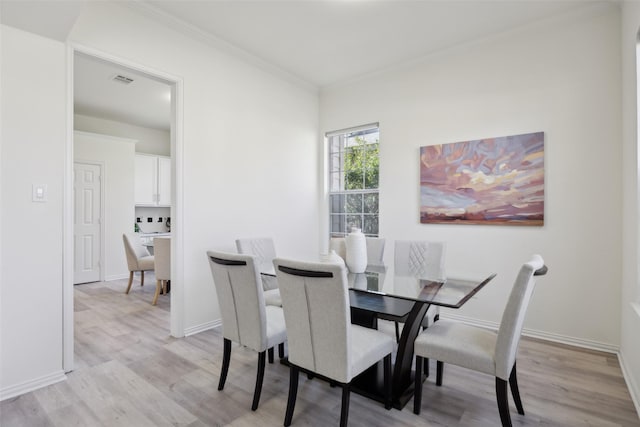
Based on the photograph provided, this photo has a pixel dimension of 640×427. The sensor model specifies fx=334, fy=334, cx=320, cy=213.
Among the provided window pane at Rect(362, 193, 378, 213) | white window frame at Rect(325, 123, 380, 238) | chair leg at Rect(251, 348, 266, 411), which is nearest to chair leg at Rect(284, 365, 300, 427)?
chair leg at Rect(251, 348, 266, 411)

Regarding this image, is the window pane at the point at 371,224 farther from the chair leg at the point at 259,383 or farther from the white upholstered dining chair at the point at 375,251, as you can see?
the chair leg at the point at 259,383

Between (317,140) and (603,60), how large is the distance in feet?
10.3

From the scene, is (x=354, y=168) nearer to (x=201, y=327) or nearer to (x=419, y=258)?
(x=419, y=258)

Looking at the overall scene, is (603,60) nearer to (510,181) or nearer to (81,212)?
(510,181)

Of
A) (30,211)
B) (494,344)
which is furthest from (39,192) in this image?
(494,344)

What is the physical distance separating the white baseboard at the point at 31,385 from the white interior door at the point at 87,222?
3672 mm

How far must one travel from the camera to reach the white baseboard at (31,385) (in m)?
2.08

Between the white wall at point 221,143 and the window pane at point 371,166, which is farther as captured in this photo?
the window pane at point 371,166

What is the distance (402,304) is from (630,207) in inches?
71.1

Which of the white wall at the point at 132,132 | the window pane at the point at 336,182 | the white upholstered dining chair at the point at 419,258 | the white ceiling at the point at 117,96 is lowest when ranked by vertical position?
the white upholstered dining chair at the point at 419,258

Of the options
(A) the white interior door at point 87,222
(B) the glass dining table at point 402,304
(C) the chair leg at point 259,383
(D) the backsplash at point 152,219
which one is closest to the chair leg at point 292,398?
(C) the chair leg at point 259,383

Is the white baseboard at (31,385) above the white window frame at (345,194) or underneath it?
underneath

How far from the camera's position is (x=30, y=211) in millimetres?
2188

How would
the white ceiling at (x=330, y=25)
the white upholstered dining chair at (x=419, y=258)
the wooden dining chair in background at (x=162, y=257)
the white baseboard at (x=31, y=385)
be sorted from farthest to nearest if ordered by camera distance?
the wooden dining chair in background at (x=162, y=257) → the white ceiling at (x=330, y=25) → the white upholstered dining chair at (x=419, y=258) → the white baseboard at (x=31, y=385)
